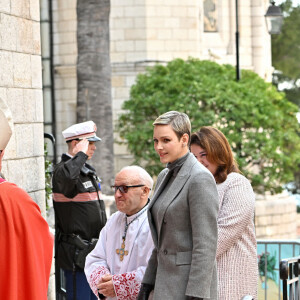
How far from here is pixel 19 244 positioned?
4.86 metres

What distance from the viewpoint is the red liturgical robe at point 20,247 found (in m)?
4.80

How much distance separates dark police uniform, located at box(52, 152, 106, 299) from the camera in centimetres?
780

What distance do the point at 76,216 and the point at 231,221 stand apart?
8.03 ft

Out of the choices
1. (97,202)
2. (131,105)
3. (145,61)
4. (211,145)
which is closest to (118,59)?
(145,61)

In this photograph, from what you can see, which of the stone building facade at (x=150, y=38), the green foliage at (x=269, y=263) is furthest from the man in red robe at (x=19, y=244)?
the stone building facade at (x=150, y=38)

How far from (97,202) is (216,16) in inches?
767

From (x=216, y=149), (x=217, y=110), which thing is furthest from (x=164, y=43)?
(x=216, y=149)

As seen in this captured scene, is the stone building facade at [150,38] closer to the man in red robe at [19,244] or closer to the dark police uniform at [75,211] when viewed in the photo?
the dark police uniform at [75,211]

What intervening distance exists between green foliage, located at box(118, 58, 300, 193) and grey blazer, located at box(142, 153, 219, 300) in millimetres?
14298

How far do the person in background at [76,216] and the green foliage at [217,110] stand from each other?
11.6 meters

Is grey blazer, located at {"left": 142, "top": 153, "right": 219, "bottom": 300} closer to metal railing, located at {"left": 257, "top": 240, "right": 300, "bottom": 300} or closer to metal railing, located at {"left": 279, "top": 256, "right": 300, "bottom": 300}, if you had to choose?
metal railing, located at {"left": 279, "top": 256, "right": 300, "bottom": 300}

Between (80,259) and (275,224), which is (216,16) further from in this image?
(80,259)

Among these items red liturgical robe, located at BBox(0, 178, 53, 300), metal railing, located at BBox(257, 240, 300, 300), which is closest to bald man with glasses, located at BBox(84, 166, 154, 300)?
red liturgical robe, located at BBox(0, 178, 53, 300)

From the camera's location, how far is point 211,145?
19.3 ft
